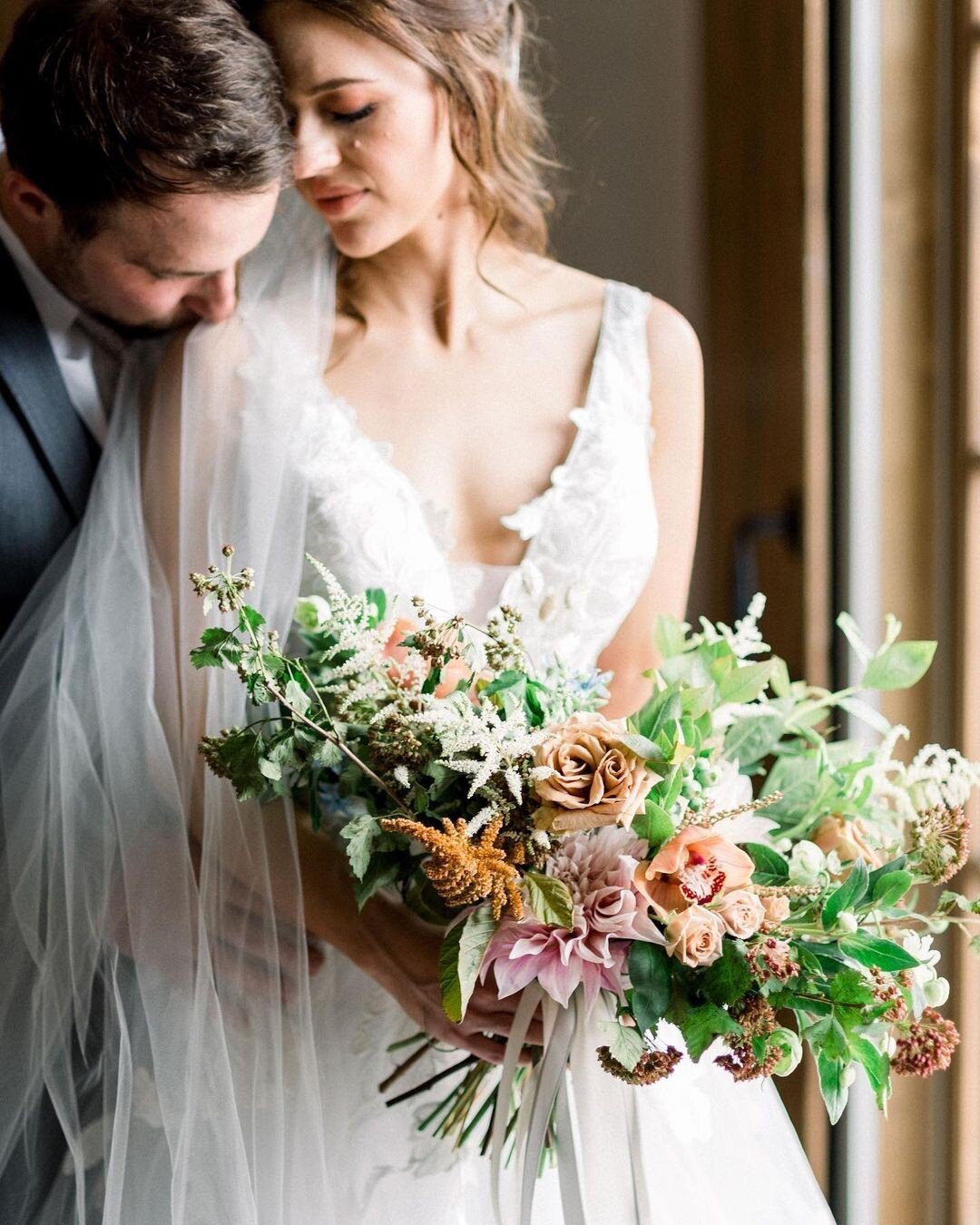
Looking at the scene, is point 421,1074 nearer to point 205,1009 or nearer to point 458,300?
point 205,1009

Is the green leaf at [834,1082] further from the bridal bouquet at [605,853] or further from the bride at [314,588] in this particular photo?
the bride at [314,588]

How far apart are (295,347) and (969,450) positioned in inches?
28.8

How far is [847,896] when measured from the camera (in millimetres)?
823

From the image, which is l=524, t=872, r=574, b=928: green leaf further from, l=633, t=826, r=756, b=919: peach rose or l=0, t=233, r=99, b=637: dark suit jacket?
l=0, t=233, r=99, b=637: dark suit jacket

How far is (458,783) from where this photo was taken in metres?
0.89

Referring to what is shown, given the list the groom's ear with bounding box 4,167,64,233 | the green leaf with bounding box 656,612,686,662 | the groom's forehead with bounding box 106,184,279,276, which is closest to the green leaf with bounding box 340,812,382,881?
the green leaf with bounding box 656,612,686,662

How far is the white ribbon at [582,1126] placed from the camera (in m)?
0.89

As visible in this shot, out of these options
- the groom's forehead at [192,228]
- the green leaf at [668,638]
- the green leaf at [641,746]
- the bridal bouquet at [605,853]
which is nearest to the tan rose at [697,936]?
the bridal bouquet at [605,853]

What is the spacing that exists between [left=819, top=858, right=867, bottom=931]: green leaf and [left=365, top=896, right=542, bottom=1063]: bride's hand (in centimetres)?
28

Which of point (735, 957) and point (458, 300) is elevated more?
point (458, 300)

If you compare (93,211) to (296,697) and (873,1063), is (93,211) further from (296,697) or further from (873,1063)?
(873,1063)

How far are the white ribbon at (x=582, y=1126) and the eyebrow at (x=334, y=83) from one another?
0.80 metres

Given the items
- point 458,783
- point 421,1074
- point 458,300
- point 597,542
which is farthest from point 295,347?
point 421,1074

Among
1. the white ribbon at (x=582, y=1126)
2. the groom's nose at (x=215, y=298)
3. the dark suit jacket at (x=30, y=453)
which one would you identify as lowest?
the white ribbon at (x=582, y=1126)
